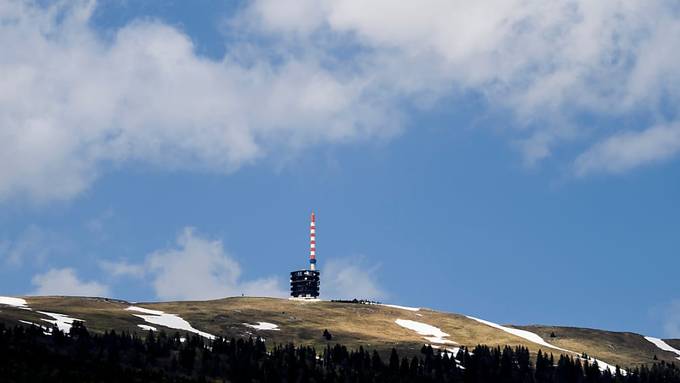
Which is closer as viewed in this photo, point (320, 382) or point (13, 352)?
point (13, 352)

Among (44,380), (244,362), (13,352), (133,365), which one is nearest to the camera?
(44,380)

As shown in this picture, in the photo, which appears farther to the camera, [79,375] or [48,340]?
[48,340]

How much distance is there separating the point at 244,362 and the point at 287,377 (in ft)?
28.6

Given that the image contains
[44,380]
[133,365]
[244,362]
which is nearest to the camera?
[44,380]

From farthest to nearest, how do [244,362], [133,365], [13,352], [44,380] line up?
[244,362] < [133,365] < [13,352] < [44,380]

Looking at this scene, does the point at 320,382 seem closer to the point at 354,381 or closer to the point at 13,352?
the point at 354,381

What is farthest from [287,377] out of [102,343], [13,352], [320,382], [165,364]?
[13,352]

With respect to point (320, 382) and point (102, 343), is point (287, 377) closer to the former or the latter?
point (320, 382)

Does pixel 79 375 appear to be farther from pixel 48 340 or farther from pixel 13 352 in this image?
pixel 48 340

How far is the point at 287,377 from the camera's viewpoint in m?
192

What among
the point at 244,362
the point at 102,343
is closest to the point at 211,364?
the point at 244,362

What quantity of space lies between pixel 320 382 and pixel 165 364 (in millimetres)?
27219

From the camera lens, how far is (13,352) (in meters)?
166

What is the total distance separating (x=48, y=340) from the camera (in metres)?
190
